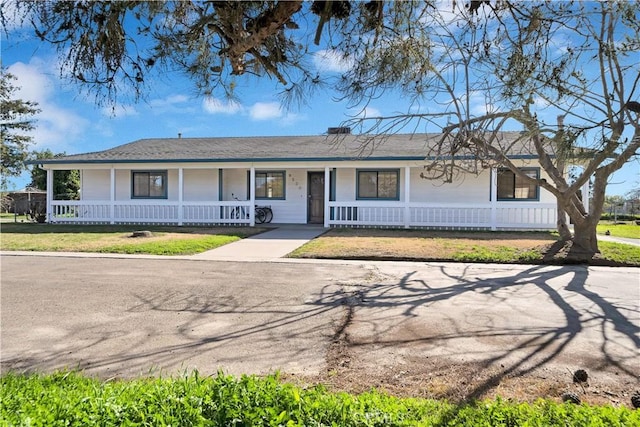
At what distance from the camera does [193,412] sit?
6.56 ft

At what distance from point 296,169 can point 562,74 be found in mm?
13534

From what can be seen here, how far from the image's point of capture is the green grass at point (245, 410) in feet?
6.41

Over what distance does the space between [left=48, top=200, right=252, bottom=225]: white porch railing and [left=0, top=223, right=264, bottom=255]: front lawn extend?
1.36 meters

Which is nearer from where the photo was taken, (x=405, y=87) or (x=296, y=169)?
(x=405, y=87)

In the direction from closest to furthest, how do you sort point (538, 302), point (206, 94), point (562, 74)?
point (562, 74) → point (206, 94) → point (538, 302)

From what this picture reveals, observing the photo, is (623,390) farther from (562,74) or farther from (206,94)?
(206,94)

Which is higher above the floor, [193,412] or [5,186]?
[5,186]

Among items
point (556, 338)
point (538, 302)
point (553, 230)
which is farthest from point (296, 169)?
point (556, 338)

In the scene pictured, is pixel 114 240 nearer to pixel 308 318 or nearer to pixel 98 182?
pixel 98 182

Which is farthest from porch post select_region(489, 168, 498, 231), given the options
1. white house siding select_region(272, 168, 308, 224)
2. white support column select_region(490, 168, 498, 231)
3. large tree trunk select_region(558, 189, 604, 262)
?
white house siding select_region(272, 168, 308, 224)

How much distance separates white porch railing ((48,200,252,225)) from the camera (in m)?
16.4

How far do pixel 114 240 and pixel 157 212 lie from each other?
5108mm

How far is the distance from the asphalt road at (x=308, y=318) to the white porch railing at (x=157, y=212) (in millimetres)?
8677

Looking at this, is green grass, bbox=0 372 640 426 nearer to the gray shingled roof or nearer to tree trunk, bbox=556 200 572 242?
tree trunk, bbox=556 200 572 242
